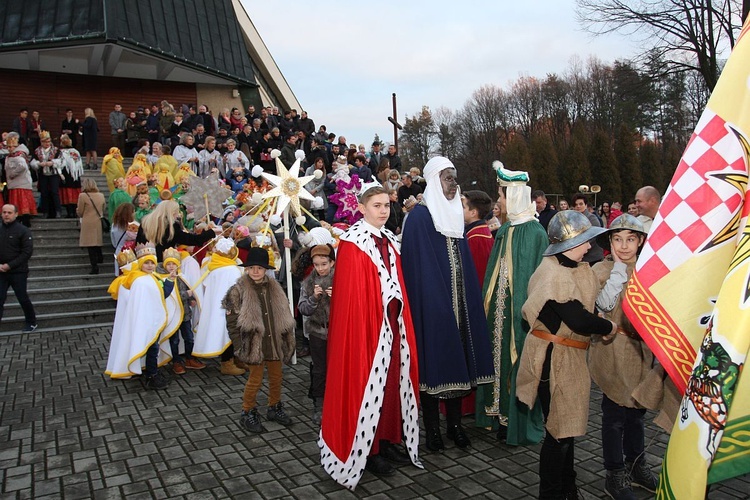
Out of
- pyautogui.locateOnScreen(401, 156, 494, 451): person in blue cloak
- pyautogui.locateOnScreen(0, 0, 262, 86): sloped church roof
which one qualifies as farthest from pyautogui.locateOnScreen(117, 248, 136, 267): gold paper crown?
pyautogui.locateOnScreen(0, 0, 262, 86): sloped church roof

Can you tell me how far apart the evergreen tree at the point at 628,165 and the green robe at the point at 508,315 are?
3606cm

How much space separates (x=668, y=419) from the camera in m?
3.41

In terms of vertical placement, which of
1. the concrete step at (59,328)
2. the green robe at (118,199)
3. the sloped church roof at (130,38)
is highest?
the sloped church roof at (130,38)

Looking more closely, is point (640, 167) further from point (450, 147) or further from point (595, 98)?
point (450, 147)

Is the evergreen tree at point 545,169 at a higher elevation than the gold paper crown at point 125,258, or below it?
higher

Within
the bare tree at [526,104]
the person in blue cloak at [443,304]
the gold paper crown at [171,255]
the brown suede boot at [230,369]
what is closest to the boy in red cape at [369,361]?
the person in blue cloak at [443,304]

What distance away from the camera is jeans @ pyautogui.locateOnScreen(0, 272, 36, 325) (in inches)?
353

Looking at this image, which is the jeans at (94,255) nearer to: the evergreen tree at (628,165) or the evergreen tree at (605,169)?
the evergreen tree at (605,169)

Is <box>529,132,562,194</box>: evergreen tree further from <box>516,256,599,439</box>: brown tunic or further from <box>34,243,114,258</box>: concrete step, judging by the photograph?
<box>516,256,599,439</box>: brown tunic

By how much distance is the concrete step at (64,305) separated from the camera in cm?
992

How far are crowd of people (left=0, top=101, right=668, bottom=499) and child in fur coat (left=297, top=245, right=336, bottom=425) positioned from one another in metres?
0.01

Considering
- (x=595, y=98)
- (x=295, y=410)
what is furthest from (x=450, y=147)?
(x=295, y=410)

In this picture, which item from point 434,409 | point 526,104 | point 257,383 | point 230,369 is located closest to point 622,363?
point 434,409

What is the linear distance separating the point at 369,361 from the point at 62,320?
25.7ft
